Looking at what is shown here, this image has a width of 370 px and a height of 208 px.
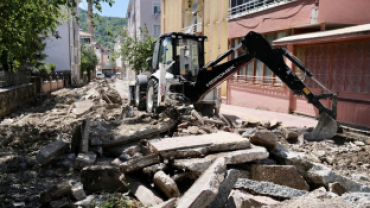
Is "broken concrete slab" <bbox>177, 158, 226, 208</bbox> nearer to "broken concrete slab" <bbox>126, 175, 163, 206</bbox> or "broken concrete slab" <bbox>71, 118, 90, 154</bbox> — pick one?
"broken concrete slab" <bbox>126, 175, 163, 206</bbox>

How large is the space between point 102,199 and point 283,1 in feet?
37.0

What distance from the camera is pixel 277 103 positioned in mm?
13500

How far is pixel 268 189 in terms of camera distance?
452 centimetres

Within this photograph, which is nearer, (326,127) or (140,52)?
(326,127)

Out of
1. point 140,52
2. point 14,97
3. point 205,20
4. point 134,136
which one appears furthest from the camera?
point 140,52

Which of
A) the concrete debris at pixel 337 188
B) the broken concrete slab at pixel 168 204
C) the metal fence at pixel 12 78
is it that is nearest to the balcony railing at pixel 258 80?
the concrete debris at pixel 337 188

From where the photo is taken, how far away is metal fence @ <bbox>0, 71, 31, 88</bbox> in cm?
1328

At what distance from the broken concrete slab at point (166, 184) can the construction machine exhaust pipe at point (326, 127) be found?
515 cm

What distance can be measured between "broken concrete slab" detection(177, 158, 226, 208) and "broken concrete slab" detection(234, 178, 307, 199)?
0.66m

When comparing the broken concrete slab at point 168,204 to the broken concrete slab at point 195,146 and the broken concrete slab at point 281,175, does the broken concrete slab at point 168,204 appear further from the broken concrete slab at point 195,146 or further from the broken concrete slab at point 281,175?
the broken concrete slab at point 281,175

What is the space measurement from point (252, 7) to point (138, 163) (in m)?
12.5

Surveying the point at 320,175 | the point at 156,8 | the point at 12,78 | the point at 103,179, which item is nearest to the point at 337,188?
the point at 320,175

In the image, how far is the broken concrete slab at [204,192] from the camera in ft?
11.4

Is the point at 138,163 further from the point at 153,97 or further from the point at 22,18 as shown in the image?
the point at 153,97
